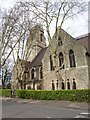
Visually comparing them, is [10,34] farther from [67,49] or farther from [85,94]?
[85,94]

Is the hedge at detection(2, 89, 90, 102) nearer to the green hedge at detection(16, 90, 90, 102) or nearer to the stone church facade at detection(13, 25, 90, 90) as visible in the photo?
the green hedge at detection(16, 90, 90, 102)

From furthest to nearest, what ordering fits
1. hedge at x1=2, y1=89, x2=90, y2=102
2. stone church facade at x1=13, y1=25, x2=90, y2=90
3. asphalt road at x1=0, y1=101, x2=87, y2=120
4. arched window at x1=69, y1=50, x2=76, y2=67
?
arched window at x1=69, y1=50, x2=76, y2=67 → stone church facade at x1=13, y1=25, x2=90, y2=90 → hedge at x1=2, y1=89, x2=90, y2=102 → asphalt road at x1=0, y1=101, x2=87, y2=120

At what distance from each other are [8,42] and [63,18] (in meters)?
9.89

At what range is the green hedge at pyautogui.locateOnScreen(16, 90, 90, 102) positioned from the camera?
20.4 metres

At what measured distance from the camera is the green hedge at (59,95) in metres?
20.4

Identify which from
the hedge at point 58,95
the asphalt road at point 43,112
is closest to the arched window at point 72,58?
the hedge at point 58,95

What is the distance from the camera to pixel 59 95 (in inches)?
914

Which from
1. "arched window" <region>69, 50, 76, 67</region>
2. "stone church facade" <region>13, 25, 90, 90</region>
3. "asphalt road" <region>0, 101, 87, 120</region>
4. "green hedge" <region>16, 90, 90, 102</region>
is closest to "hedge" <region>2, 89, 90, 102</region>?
"green hedge" <region>16, 90, 90, 102</region>

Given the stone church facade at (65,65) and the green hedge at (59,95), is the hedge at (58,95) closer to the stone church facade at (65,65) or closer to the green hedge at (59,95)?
the green hedge at (59,95)

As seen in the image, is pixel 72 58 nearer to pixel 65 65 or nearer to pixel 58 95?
pixel 65 65

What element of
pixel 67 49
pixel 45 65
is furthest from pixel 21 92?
pixel 67 49

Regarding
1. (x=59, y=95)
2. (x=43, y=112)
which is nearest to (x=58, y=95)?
(x=59, y=95)

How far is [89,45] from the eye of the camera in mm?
Answer: 30641

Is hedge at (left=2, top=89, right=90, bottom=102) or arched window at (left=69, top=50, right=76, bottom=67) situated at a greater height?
arched window at (left=69, top=50, right=76, bottom=67)
